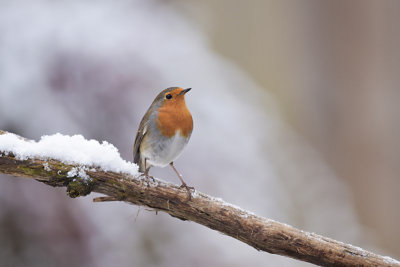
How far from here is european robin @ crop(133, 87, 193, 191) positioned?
171 centimetres

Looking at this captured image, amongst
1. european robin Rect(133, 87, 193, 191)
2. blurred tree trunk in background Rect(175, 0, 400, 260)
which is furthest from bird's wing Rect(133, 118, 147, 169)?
blurred tree trunk in background Rect(175, 0, 400, 260)

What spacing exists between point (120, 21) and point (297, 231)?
57.9 inches

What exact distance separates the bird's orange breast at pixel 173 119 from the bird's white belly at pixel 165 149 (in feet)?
0.07

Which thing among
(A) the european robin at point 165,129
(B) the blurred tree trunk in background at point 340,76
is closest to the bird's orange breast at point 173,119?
(A) the european robin at point 165,129

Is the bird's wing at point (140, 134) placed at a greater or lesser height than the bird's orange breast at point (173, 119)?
lesser

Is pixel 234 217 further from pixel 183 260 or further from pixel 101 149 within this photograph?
pixel 101 149

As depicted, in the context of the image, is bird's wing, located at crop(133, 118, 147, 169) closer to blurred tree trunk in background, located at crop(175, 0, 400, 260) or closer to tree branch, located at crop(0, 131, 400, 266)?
tree branch, located at crop(0, 131, 400, 266)

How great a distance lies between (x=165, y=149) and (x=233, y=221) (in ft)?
1.49

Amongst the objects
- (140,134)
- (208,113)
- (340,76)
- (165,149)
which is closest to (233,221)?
(165,149)

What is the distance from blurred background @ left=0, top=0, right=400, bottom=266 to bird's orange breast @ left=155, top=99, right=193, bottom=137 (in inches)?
4.7

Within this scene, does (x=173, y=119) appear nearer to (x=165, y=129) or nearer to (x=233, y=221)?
(x=165, y=129)

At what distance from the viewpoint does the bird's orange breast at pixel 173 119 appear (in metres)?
1.72

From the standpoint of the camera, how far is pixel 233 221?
1.43 m

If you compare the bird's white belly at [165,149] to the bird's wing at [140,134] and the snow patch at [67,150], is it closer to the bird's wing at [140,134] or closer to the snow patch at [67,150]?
the bird's wing at [140,134]
